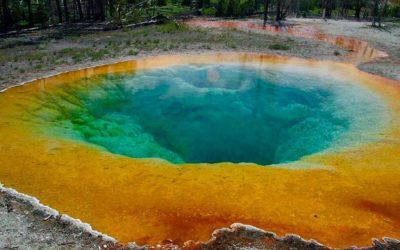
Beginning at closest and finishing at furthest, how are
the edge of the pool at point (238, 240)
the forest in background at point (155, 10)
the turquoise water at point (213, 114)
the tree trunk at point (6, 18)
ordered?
1. the edge of the pool at point (238, 240)
2. the turquoise water at point (213, 114)
3. the tree trunk at point (6, 18)
4. the forest in background at point (155, 10)

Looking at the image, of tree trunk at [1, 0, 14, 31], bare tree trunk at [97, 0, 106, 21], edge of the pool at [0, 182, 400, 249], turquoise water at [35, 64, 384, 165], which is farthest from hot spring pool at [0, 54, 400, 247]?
bare tree trunk at [97, 0, 106, 21]

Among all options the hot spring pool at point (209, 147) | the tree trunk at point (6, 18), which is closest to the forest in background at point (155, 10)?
the tree trunk at point (6, 18)

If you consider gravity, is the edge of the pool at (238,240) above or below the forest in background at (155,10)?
below

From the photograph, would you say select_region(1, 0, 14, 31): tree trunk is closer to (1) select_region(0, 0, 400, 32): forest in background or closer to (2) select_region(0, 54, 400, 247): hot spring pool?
(1) select_region(0, 0, 400, 32): forest in background

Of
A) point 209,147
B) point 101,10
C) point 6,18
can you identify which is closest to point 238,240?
point 209,147

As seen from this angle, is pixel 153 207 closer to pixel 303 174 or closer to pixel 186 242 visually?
pixel 186 242

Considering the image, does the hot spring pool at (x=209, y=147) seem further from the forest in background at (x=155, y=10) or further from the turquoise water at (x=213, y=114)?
the forest in background at (x=155, y=10)

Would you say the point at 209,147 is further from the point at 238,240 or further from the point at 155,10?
the point at 155,10
